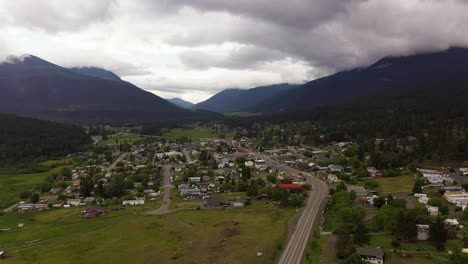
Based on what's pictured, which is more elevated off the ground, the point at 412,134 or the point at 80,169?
the point at 412,134

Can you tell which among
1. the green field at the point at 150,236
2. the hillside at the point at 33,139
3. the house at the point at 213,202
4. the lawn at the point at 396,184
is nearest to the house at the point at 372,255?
the green field at the point at 150,236

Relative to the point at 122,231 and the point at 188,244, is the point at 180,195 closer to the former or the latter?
the point at 122,231

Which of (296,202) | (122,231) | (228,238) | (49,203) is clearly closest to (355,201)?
(296,202)

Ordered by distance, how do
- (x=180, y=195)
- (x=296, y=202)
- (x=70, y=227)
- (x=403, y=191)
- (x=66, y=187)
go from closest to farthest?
(x=70, y=227) → (x=296, y=202) → (x=403, y=191) → (x=180, y=195) → (x=66, y=187)

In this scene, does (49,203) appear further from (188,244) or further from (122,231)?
(188,244)

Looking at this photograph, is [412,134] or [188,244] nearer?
[188,244]

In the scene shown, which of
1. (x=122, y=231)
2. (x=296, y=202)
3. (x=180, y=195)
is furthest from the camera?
(x=180, y=195)

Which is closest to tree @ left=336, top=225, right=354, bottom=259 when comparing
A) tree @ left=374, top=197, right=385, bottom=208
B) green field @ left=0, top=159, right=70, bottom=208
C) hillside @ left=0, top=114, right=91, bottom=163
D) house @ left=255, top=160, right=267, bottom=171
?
tree @ left=374, top=197, right=385, bottom=208

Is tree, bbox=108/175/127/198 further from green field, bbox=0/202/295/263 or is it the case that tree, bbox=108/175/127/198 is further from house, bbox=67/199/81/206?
green field, bbox=0/202/295/263
